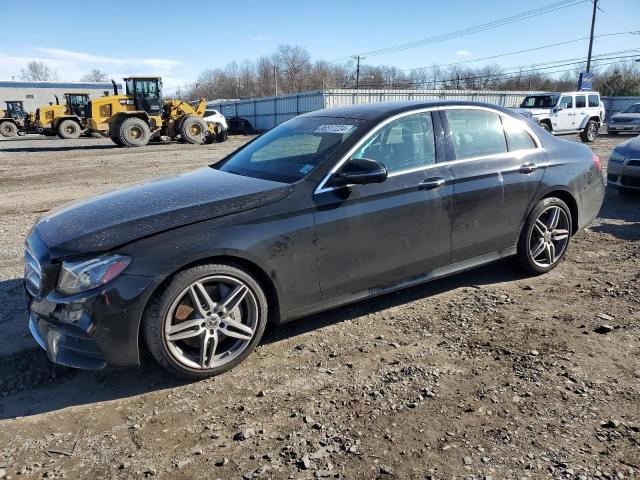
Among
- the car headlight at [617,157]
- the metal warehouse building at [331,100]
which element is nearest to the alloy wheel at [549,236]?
the car headlight at [617,157]

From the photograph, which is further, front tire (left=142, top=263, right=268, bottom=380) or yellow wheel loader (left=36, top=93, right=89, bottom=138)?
yellow wheel loader (left=36, top=93, right=89, bottom=138)

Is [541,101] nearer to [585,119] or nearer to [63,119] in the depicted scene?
[585,119]

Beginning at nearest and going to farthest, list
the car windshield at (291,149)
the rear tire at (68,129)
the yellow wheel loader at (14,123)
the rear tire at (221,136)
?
1. the car windshield at (291,149)
2. the rear tire at (68,129)
3. the rear tire at (221,136)
4. the yellow wheel loader at (14,123)

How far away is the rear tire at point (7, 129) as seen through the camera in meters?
32.5

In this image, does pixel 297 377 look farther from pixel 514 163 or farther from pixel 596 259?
pixel 596 259

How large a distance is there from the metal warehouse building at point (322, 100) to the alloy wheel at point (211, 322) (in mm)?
29982

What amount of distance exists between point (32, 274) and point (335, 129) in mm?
2397

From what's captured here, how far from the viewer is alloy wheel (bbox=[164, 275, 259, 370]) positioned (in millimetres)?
3020

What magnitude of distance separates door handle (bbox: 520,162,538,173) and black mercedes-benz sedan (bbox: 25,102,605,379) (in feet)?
0.05

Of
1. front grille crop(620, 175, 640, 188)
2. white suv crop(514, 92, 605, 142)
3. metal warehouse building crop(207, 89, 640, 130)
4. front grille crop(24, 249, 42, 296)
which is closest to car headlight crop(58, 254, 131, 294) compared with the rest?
front grille crop(24, 249, 42, 296)

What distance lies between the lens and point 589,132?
2188 centimetres

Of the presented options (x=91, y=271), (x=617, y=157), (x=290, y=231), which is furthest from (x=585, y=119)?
(x=91, y=271)

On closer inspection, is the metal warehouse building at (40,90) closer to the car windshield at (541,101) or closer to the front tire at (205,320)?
the car windshield at (541,101)

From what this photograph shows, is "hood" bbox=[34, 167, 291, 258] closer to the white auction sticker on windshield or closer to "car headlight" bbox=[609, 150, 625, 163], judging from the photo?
the white auction sticker on windshield
